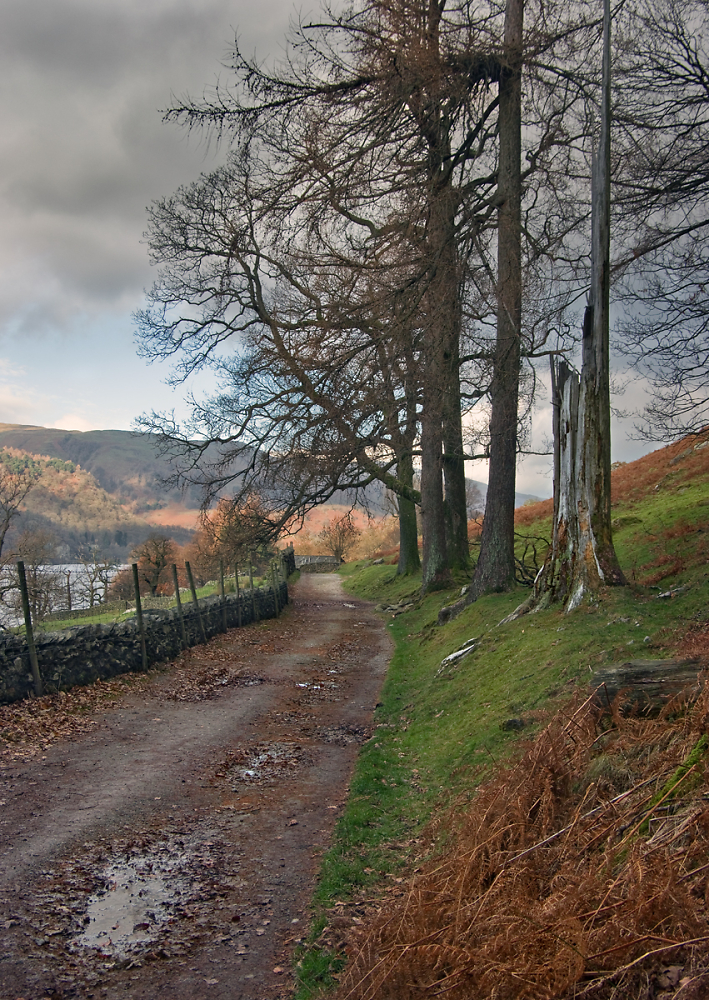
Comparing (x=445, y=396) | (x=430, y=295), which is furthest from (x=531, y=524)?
(x=430, y=295)

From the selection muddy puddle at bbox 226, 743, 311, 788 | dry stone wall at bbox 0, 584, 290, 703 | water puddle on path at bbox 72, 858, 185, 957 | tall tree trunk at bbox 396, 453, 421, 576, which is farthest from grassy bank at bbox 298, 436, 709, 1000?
tall tree trunk at bbox 396, 453, 421, 576

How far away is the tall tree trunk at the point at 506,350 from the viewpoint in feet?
41.5

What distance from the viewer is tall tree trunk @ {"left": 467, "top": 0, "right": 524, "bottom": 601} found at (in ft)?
41.5

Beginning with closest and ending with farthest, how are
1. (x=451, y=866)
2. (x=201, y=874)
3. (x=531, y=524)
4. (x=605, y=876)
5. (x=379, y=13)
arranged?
(x=605, y=876) → (x=451, y=866) → (x=201, y=874) → (x=379, y=13) → (x=531, y=524)

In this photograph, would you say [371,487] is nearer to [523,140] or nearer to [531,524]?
[531,524]

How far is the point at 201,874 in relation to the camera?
5363 mm

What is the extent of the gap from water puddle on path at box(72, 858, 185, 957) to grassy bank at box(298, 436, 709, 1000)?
3.88 feet

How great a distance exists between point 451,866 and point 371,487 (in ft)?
64.0

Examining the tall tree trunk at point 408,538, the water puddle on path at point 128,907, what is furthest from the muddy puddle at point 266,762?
the tall tree trunk at point 408,538

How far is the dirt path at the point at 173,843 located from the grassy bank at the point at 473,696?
0.96ft

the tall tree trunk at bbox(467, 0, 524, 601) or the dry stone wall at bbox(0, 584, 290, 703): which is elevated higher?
the tall tree trunk at bbox(467, 0, 524, 601)

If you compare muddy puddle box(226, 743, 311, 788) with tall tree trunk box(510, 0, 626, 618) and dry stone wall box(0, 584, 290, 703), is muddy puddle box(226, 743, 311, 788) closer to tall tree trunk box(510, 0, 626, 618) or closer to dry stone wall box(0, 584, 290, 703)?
dry stone wall box(0, 584, 290, 703)

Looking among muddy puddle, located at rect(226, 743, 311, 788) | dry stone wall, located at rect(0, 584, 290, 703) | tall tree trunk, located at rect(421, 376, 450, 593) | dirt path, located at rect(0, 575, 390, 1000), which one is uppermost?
tall tree trunk, located at rect(421, 376, 450, 593)

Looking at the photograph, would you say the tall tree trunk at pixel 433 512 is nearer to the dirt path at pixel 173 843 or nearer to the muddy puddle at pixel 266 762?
the dirt path at pixel 173 843
